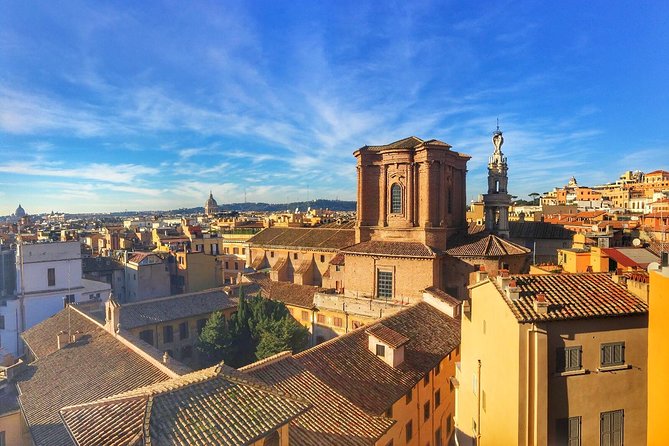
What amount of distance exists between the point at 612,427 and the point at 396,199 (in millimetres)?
23181

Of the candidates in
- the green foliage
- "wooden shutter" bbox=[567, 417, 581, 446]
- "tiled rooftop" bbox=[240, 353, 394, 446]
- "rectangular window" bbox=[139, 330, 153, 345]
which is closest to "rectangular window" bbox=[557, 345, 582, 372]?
"wooden shutter" bbox=[567, 417, 581, 446]

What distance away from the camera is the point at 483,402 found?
11781mm

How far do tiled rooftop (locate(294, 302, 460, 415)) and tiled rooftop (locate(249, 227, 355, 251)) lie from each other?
18.3 m

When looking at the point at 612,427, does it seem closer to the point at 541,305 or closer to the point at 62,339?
the point at 541,305

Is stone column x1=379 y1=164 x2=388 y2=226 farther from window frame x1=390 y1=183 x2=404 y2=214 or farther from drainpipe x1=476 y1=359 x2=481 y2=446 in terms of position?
drainpipe x1=476 y1=359 x2=481 y2=446

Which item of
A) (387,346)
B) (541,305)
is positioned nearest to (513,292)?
(541,305)

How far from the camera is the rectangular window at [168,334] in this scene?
2764 centimetres

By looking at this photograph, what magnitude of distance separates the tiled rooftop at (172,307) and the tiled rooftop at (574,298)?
23867mm

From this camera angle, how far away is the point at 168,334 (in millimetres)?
27875

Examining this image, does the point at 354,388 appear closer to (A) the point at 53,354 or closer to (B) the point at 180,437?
(B) the point at 180,437

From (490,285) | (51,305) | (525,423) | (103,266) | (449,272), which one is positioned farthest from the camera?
(103,266)

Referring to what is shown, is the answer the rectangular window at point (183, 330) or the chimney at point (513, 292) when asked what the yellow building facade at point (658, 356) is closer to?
the chimney at point (513, 292)

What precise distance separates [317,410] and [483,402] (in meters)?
4.94

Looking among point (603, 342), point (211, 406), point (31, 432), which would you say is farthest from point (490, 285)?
point (31, 432)
